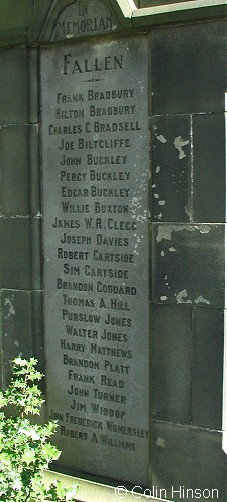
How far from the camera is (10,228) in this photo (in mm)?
5250

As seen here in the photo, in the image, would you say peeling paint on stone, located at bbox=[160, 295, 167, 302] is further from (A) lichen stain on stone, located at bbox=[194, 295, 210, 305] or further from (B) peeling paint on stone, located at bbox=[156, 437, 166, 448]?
(B) peeling paint on stone, located at bbox=[156, 437, 166, 448]

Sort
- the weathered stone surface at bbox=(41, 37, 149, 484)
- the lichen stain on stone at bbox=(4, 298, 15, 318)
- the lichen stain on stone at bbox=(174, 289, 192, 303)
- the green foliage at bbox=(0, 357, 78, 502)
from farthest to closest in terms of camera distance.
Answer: the lichen stain on stone at bbox=(4, 298, 15, 318) < the weathered stone surface at bbox=(41, 37, 149, 484) < the lichen stain on stone at bbox=(174, 289, 192, 303) < the green foliage at bbox=(0, 357, 78, 502)

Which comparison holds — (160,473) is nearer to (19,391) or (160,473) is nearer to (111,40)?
(19,391)

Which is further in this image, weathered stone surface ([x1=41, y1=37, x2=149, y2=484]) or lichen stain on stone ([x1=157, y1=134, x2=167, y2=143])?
weathered stone surface ([x1=41, y1=37, x2=149, y2=484])

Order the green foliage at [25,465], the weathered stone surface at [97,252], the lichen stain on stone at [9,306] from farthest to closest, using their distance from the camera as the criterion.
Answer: the lichen stain on stone at [9,306] → the weathered stone surface at [97,252] → the green foliage at [25,465]

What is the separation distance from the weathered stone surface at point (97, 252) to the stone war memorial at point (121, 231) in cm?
1

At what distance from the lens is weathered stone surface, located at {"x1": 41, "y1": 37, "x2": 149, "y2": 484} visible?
4.73 meters

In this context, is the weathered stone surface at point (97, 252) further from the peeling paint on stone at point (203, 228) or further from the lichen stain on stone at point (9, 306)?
the peeling paint on stone at point (203, 228)

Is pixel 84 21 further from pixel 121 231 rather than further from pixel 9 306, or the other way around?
pixel 9 306

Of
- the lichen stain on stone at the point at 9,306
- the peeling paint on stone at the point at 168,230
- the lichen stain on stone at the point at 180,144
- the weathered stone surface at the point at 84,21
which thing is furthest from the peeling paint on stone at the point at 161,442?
the weathered stone surface at the point at 84,21

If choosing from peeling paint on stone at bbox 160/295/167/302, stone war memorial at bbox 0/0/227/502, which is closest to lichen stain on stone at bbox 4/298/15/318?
stone war memorial at bbox 0/0/227/502

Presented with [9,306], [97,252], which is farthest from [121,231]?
[9,306]

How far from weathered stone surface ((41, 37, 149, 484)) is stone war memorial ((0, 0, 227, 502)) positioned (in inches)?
0.4

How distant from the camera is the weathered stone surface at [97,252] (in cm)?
473
